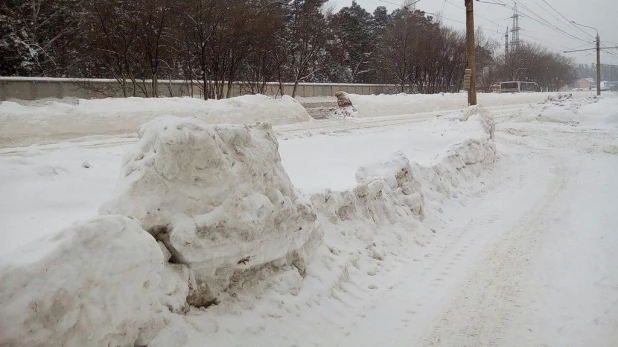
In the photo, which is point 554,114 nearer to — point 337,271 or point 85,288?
point 337,271

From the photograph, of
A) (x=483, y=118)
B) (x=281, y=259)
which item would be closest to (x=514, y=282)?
(x=281, y=259)

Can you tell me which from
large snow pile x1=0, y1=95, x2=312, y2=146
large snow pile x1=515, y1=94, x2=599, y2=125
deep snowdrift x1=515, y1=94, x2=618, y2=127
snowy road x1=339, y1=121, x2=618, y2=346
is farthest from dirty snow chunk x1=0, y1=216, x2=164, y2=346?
large snow pile x1=515, y1=94, x2=599, y2=125

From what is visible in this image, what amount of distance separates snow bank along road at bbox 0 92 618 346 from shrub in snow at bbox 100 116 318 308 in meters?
0.01

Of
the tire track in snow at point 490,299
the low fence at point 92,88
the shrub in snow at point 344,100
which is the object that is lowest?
the tire track in snow at point 490,299

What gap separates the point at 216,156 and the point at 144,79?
2420 cm

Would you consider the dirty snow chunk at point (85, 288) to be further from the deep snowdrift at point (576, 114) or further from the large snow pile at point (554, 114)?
the large snow pile at point (554, 114)

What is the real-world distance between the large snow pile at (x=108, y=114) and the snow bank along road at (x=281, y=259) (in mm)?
5674

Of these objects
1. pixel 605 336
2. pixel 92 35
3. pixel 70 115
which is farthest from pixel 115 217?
pixel 92 35

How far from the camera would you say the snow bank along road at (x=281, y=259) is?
292 centimetres

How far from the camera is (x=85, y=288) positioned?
2785 millimetres

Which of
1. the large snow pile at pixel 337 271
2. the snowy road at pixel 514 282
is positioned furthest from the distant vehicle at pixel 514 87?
the large snow pile at pixel 337 271

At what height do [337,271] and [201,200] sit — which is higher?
[201,200]

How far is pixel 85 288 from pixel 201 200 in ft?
4.18

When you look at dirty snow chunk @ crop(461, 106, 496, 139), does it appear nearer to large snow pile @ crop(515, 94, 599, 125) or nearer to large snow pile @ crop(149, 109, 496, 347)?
large snow pile @ crop(149, 109, 496, 347)
